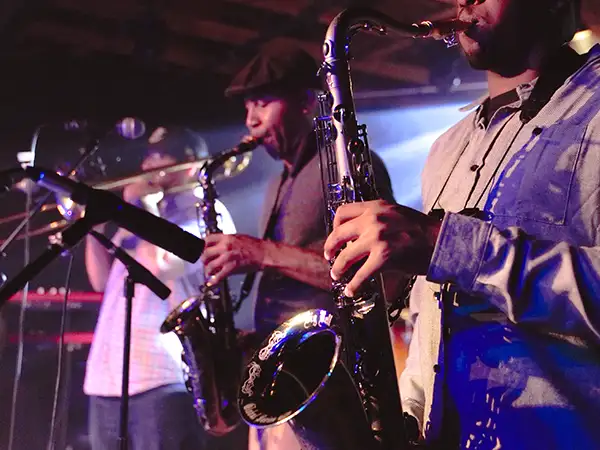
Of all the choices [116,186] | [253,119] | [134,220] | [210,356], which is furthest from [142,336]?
[134,220]

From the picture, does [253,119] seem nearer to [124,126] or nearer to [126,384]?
[124,126]

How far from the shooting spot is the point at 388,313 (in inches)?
73.8

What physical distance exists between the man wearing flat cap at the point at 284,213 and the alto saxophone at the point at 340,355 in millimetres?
585

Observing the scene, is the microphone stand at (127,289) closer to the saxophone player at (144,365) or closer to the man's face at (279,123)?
the saxophone player at (144,365)

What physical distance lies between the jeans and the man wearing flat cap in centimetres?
92

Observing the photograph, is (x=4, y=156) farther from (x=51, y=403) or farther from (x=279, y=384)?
(x=279, y=384)

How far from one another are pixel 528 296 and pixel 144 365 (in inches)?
117

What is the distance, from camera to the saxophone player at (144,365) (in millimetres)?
3797

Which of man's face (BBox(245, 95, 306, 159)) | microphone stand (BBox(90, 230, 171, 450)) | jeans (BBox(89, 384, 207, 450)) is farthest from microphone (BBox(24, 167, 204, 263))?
jeans (BBox(89, 384, 207, 450))

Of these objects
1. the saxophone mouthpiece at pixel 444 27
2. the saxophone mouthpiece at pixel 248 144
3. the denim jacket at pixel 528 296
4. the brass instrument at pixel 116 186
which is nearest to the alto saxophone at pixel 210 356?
the saxophone mouthpiece at pixel 248 144

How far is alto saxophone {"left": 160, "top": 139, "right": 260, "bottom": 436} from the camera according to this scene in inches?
132

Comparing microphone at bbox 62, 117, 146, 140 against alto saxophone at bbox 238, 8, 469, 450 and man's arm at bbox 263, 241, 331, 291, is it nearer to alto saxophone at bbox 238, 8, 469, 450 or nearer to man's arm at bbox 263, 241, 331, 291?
man's arm at bbox 263, 241, 331, 291

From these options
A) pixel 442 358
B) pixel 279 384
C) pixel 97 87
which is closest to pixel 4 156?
pixel 97 87

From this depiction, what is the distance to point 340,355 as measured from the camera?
1.78 metres
